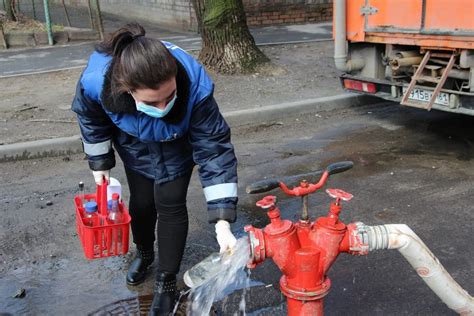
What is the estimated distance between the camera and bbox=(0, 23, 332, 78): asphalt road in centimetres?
944

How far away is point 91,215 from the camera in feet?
10.1

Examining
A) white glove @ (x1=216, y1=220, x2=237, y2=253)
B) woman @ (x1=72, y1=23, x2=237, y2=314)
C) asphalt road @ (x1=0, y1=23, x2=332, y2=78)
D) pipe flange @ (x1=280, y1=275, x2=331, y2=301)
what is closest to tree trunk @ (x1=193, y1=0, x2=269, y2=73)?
asphalt road @ (x1=0, y1=23, x2=332, y2=78)

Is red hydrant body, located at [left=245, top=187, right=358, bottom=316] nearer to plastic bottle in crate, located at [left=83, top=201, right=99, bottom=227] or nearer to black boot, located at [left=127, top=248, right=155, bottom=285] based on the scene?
plastic bottle in crate, located at [left=83, top=201, right=99, bottom=227]

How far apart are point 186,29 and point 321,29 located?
3.31m

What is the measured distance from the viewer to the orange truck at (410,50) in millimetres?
5398

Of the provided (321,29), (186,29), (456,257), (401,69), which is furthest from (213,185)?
(186,29)

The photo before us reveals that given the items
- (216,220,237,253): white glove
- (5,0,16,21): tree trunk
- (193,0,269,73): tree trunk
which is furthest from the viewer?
(5,0,16,21): tree trunk

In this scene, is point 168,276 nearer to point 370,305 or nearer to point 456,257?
point 370,305

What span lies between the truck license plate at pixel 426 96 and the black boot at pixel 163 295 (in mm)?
3660

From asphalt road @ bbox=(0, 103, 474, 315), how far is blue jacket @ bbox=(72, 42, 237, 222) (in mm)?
875

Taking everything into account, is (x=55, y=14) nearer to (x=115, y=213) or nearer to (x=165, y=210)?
(x=115, y=213)

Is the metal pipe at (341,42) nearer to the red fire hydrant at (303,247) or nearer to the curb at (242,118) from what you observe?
the curb at (242,118)

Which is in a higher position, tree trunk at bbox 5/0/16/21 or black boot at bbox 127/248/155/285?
tree trunk at bbox 5/0/16/21

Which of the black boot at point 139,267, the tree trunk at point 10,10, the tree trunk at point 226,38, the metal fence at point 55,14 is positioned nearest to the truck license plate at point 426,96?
the tree trunk at point 226,38
